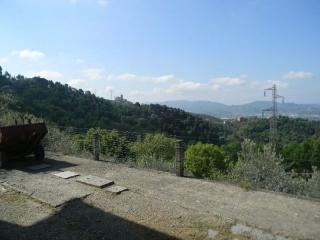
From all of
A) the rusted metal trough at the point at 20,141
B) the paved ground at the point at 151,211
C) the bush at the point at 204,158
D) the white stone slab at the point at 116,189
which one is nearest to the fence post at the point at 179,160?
the paved ground at the point at 151,211

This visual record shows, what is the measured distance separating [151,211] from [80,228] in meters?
1.34

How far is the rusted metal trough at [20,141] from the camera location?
934cm

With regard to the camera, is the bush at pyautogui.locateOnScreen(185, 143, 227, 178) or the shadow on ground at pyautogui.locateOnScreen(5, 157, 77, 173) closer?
the shadow on ground at pyautogui.locateOnScreen(5, 157, 77, 173)

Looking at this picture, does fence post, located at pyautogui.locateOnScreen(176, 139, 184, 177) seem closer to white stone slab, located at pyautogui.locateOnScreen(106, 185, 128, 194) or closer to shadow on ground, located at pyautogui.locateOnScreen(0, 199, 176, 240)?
white stone slab, located at pyautogui.locateOnScreen(106, 185, 128, 194)

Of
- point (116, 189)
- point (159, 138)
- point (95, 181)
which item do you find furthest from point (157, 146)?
point (116, 189)

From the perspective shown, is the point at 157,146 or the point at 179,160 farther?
the point at 157,146

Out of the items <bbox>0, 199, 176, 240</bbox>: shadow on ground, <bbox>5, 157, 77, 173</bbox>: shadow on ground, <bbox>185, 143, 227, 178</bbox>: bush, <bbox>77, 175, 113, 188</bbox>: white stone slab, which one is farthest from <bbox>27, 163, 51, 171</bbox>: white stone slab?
<bbox>185, 143, 227, 178</bbox>: bush

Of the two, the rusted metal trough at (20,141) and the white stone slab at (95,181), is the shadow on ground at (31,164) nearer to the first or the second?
the rusted metal trough at (20,141)

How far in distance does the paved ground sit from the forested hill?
27.3m

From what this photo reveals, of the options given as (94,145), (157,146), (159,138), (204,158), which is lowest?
(204,158)

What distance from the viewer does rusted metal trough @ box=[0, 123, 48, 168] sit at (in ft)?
30.6

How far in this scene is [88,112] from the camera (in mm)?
46344

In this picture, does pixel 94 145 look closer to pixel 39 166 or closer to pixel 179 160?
pixel 39 166

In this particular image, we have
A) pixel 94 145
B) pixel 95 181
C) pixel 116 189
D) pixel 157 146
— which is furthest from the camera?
pixel 157 146
